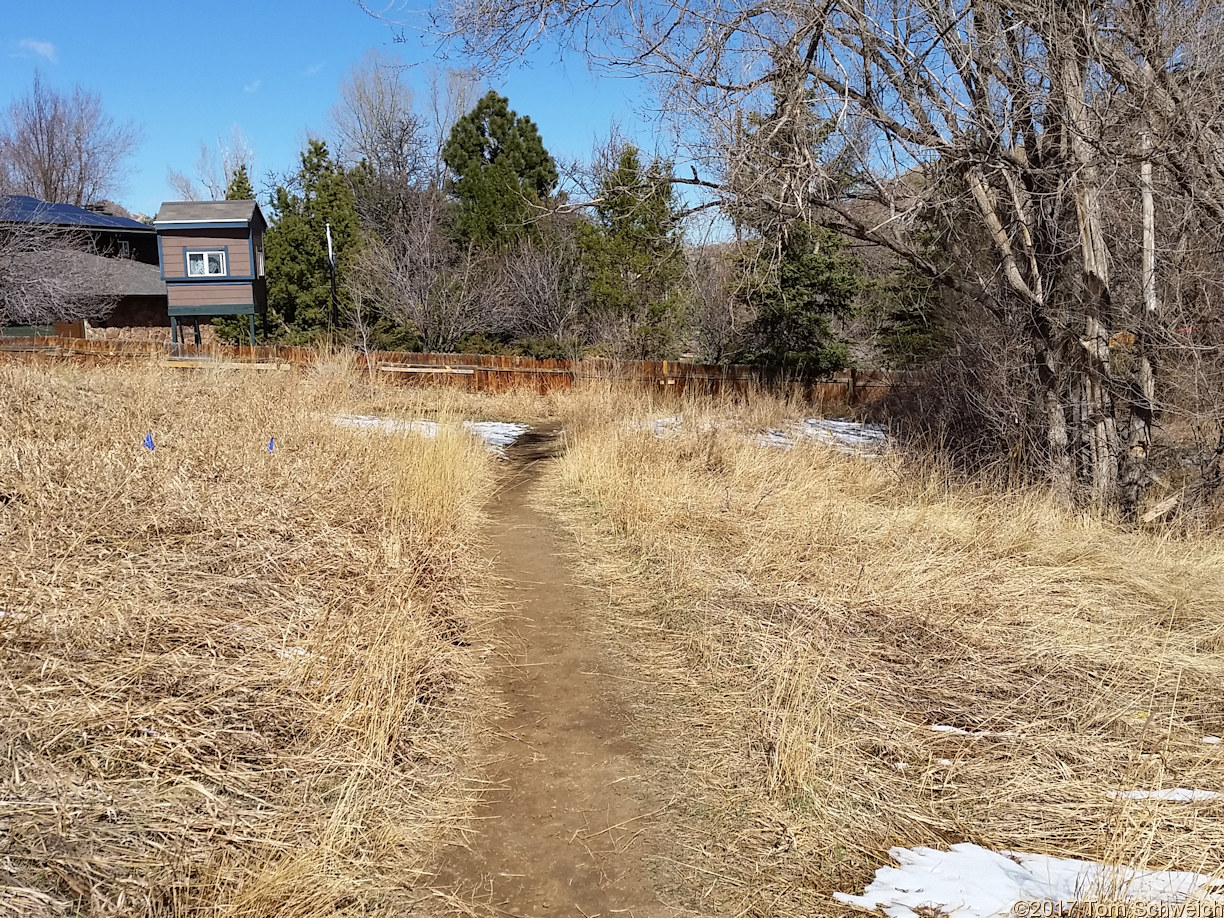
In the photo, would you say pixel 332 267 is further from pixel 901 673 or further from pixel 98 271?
pixel 901 673

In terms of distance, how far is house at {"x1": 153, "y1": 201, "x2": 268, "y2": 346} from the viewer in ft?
76.5

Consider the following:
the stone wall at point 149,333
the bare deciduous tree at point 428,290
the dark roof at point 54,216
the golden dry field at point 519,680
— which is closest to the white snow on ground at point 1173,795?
the golden dry field at point 519,680

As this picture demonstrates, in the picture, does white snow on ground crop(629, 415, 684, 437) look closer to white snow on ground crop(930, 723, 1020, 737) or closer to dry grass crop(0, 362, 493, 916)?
dry grass crop(0, 362, 493, 916)

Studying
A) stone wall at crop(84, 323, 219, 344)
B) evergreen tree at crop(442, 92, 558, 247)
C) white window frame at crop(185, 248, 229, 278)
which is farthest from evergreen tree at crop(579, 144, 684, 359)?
stone wall at crop(84, 323, 219, 344)

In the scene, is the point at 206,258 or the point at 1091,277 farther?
the point at 206,258

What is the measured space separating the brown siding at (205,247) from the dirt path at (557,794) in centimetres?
2209

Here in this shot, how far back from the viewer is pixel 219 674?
3348 millimetres

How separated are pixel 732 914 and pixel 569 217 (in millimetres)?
20896

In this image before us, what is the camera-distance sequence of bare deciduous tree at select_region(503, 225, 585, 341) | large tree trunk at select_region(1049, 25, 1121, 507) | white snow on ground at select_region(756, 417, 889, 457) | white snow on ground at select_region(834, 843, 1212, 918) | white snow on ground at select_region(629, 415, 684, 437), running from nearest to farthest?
1. white snow on ground at select_region(834, 843, 1212, 918)
2. large tree trunk at select_region(1049, 25, 1121, 507)
3. white snow on ground at select_region(629, 415, 684, 437)
4. white snow on ground at select_region(756, 417, 889, 457)
5. bare deciduous tree at select_region(503, 225, 585, 341)

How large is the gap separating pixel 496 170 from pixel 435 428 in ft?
53.2

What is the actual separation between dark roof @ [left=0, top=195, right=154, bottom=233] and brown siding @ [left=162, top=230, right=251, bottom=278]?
3.07 meters

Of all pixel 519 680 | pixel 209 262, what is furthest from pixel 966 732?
pixel 209 262

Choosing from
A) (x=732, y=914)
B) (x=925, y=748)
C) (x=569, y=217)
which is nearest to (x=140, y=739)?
(x=732, y=914)

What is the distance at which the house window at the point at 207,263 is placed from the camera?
923 inches
